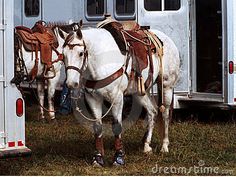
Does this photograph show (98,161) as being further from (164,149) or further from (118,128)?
(164,149)

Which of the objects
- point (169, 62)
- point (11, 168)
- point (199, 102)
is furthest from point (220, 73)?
point (11, 168)

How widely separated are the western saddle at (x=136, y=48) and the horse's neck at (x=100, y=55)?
0.17 metres

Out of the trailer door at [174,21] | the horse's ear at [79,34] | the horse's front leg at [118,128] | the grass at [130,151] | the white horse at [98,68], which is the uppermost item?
the trailer door at [174,21]

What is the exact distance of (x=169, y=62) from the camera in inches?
316

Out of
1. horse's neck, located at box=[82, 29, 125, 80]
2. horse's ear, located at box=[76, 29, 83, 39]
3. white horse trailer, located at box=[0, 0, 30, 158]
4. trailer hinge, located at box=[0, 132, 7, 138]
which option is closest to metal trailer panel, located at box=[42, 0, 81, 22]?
horse's neck, located at box=[82, 29, 125, 80]

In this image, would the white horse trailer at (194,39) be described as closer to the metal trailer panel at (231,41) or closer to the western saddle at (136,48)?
the metal trailer panel at (231,41)

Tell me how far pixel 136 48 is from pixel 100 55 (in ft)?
2.62

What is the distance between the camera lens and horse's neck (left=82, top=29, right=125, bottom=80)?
22.1 ft

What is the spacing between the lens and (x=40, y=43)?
9.23 metres

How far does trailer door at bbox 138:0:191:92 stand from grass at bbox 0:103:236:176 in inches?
35.4

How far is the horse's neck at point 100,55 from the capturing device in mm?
6727

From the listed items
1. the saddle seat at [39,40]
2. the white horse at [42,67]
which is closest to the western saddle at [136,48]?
the white horse at [42,67]

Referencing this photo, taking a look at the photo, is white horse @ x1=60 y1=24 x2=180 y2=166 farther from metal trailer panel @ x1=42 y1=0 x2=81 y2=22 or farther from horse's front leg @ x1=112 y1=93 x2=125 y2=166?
metal trailer panel @ x1=42 y1=0 x2=81 y2=22

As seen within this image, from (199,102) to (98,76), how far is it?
147 inches
